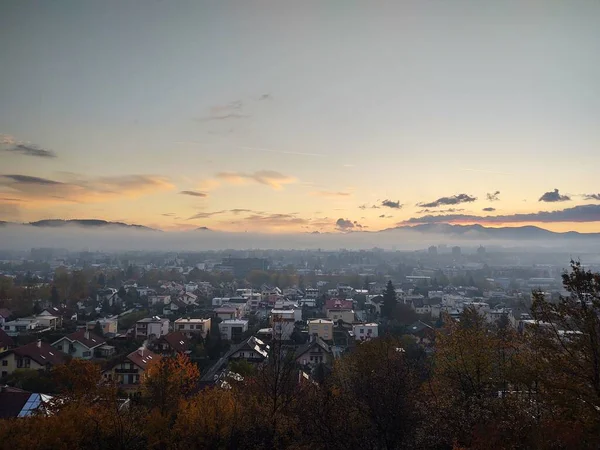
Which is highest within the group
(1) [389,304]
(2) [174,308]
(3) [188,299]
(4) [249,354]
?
(4) [249,354]

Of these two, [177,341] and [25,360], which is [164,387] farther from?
[177,341]

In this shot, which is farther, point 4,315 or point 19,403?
point 4,315

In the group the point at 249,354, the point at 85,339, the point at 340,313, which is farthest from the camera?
the point at 340,313

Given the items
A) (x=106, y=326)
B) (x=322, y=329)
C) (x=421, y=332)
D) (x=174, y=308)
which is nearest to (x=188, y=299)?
(x=174, y=308)

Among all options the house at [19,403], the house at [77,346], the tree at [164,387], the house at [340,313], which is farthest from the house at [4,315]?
the house at [340,313]

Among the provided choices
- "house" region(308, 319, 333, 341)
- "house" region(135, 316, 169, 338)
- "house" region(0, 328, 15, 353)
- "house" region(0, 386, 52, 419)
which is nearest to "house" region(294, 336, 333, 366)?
"house" region(308, 319, 333, 341)

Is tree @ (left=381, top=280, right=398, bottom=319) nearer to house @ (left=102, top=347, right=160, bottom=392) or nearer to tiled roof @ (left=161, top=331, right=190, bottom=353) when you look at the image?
tiled roof @ (left=161, top=331, right=190, bottom=353)

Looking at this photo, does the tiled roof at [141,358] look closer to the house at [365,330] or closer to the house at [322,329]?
the house at [322,329]

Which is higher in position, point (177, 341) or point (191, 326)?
point (177, 341)
